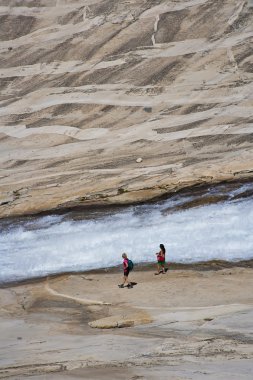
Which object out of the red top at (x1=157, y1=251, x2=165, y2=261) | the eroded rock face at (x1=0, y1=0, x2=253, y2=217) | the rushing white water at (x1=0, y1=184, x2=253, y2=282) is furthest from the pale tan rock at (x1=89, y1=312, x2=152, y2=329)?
the eroded rock face at (x1=0, y1=0, x2=253, y2=217)

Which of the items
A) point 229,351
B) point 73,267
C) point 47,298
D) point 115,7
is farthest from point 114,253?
point 115,7

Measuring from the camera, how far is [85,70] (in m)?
48.2

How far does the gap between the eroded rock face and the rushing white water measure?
122 cm

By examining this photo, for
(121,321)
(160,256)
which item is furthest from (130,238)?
(121,321)

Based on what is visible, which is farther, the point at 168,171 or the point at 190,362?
the point at 168,171

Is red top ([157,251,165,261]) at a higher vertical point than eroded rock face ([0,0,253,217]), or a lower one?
lower

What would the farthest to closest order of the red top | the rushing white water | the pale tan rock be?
the rushing white water
the red top
the pale tan rock

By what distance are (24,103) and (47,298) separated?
23347 millimetres

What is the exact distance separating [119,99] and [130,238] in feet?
51.1

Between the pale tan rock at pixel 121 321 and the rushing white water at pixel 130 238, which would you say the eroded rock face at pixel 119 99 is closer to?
the rushing white water at pixel 130 238

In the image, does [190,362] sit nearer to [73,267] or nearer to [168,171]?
[73,267]

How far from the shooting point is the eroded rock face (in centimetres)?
3447

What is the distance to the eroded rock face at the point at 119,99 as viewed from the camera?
34469 mm

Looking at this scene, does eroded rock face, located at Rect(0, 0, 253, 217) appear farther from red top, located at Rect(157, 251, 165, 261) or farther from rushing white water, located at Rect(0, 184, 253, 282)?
red top, located at Rect(157, 251, 165, 261)
